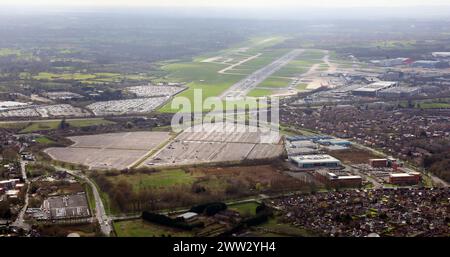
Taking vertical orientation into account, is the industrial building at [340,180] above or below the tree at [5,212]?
below

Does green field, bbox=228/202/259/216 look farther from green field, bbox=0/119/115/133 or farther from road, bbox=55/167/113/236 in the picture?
green field, bbox=0/119/115/133

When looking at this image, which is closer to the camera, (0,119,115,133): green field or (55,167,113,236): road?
(55,167,113,236): road

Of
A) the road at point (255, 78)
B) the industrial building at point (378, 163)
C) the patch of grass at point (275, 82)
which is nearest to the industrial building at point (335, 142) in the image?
the industrial building at point (378, 163)

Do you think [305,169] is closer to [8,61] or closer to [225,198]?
[225,198]

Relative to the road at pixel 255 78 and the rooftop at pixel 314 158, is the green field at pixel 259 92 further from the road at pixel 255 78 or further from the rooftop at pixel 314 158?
the rooftop at pixel 314 158

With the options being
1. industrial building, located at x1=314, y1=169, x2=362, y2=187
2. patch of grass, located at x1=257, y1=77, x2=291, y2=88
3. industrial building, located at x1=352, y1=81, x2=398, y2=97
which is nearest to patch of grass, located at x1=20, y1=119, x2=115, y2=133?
industrial building, located at x1=314, y1=169, x2=362, y2=187

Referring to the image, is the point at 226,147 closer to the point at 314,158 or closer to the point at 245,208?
the point at 314,158
